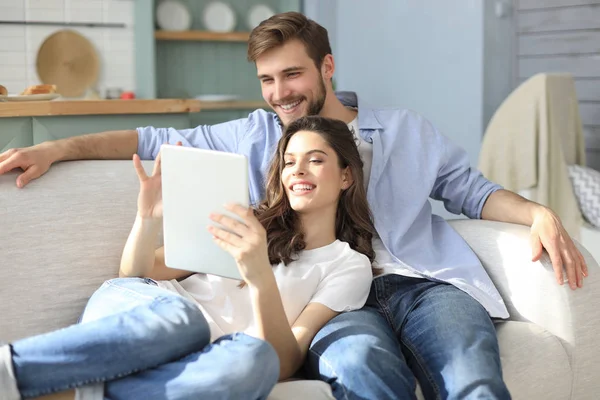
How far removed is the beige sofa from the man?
48mm

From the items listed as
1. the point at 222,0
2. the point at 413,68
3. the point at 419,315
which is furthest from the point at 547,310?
the point at 222,0

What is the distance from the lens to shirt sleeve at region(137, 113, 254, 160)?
93.4 inches

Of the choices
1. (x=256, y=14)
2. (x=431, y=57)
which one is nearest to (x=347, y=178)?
(x=431, y=57)

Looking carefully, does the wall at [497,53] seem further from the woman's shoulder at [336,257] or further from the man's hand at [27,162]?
the man's hand at [27,162]

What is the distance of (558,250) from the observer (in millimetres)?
2027

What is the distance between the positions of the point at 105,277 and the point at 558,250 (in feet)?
3.67

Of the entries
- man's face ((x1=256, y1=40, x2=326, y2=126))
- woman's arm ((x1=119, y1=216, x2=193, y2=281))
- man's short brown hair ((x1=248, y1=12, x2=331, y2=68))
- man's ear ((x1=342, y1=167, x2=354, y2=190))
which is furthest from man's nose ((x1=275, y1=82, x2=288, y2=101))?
woman's arm ((x1=119, y1=216, x2=193, y2=281))

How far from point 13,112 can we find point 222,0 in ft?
8.98

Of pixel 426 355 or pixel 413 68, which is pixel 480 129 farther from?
pixel 426 355

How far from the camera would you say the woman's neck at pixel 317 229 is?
2.09 metres

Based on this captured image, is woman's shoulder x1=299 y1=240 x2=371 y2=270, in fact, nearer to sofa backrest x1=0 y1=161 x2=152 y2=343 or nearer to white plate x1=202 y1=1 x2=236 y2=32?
sofa backrest x1=0 y1=161 x2=152 y2=343

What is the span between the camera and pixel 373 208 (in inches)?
88.7

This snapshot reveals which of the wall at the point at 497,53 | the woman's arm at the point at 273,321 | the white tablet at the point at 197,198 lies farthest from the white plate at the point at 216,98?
the woman's arm at the point at 273,321

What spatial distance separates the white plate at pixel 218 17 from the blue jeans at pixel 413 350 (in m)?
3.86
